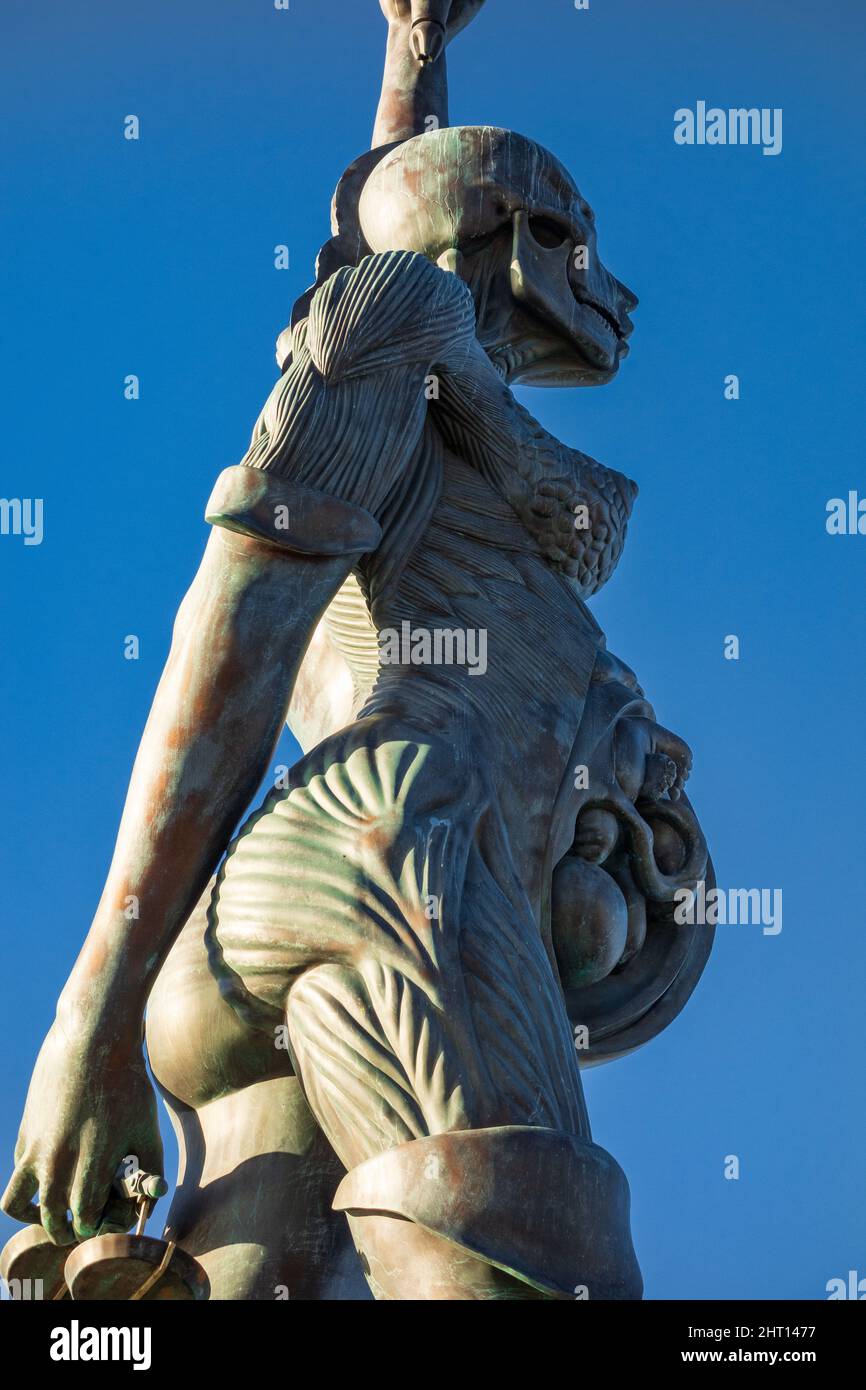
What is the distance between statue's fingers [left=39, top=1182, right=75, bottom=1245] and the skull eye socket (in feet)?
11.0

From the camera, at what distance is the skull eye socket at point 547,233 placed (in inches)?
307

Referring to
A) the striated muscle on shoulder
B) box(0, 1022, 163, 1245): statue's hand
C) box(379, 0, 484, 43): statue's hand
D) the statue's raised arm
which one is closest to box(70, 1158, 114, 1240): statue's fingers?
box(0, 1022, 163, 1245): statue's hand

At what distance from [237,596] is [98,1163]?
1509 millimetres

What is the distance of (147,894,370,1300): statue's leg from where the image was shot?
21.2 feet

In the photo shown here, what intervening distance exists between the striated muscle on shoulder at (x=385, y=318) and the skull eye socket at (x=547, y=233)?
0.90 metres

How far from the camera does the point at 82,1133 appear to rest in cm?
628

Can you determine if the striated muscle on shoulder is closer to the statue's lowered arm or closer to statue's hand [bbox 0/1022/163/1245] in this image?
the statue's lowered arm

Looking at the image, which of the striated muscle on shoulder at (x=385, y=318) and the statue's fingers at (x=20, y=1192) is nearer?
the statue's fingers at (x=20, y=1192)

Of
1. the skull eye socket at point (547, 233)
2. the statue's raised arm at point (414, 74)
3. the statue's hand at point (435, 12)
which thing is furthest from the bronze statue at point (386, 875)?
the statue's hand at point (435, 12)

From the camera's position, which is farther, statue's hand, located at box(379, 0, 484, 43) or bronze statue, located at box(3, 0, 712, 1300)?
statue's hand, located at box(379, 0, 484, 43)

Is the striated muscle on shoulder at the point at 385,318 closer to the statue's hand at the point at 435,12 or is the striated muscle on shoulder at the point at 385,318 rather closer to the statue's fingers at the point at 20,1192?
the statue's hand at the point at 435,12

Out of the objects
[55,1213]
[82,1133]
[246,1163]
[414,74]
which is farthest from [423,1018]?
[414,74]

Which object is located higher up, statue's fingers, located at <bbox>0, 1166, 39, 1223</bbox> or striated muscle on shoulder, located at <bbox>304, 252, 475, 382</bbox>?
striated muscle on shoulder, located at <bbox>304, 252, 475, 382</bbox>
